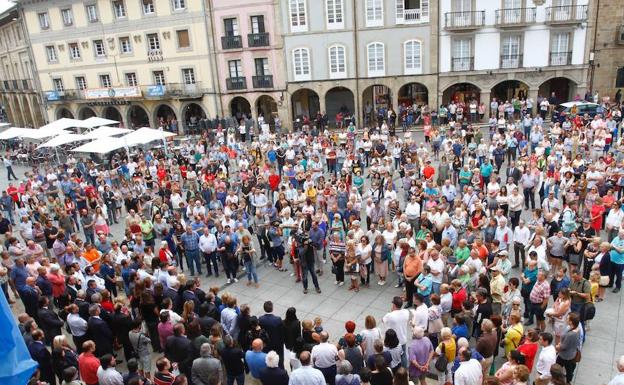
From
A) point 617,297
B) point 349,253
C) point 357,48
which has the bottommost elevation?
point 617,297

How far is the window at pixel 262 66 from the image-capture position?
35.8 m

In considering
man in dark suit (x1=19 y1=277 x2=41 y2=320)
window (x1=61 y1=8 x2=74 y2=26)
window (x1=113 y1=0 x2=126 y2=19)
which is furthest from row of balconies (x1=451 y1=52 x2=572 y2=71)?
window (x1=61 y1=8 x2=74 y2=26)

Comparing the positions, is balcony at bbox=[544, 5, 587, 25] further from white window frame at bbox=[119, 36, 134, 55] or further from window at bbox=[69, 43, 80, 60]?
window at bbox=[69, 43, 80, 60]

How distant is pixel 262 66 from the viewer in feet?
118

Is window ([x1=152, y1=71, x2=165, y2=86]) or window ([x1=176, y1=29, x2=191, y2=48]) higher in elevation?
window ([x1=176, y1=29, x2=191, y2=48])

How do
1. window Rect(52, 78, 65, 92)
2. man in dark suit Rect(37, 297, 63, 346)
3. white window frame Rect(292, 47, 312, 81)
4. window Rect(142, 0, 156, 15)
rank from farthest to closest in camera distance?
window Rect(52, 78, 65, 92) < window Rect(142, 0, 156, 15) < white window frame Rect(292, 47, 312, 81) < man in dark suit Rect(37, 297, 63, 346)

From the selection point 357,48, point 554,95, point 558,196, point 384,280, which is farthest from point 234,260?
point 554,95

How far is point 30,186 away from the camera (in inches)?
809

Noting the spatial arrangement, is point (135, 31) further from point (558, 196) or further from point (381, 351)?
point (381, 351)

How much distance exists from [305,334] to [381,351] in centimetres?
135

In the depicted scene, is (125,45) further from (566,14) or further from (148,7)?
(566,14)

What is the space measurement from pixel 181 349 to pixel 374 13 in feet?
96.1

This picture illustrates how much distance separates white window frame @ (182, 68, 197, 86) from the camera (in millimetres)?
37594

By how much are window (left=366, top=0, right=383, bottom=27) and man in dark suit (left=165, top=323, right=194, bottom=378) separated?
28862 millimetres
